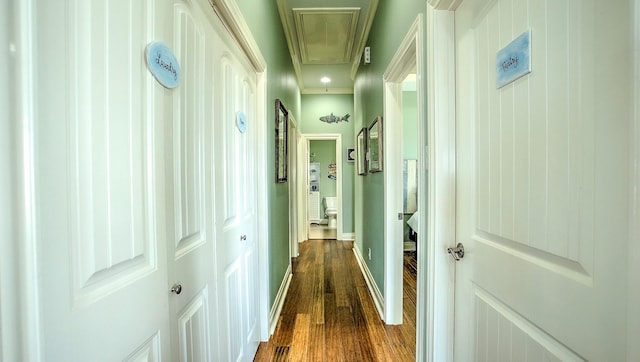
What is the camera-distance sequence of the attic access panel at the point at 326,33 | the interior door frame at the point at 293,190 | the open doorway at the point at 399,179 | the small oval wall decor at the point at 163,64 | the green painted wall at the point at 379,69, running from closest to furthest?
the small oval wall decor at the point at 163,64
the open doorway at the point at 399,179
the green painted wall at the point at 379,69
the attic access panel at the point at 326,33
the interior door frame at the point at 293,190

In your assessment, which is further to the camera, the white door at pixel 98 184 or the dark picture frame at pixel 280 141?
the dark picture frame at pixel 280 141

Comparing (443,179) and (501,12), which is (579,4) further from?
(443,179)

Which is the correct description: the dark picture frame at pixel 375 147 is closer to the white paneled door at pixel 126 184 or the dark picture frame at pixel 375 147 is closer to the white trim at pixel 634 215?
the white paneled door at pixel 126 184

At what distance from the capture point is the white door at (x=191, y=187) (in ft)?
2.62

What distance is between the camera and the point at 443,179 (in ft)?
3.76

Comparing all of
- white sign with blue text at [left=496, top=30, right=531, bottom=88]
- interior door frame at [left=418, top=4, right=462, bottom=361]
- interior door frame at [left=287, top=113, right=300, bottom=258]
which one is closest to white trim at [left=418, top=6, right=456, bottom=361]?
interior door frame at [left=418, top=4, right=462, bottom=361]

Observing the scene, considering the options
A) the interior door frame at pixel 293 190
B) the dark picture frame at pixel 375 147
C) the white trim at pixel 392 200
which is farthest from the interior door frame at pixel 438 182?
the interior door frame at pixel 293 190

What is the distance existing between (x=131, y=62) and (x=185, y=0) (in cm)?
45

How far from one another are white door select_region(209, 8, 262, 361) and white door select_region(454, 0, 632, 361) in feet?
3.59

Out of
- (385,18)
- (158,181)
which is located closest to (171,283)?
(158,181)

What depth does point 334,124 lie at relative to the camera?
4.90 metres

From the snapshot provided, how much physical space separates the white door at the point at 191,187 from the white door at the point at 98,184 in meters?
0.10

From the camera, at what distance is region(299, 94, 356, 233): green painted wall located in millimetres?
4891

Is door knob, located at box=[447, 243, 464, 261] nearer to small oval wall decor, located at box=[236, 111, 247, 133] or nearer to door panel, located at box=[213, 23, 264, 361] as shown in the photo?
door panel, located at box=[213, 23, 264, 361]
